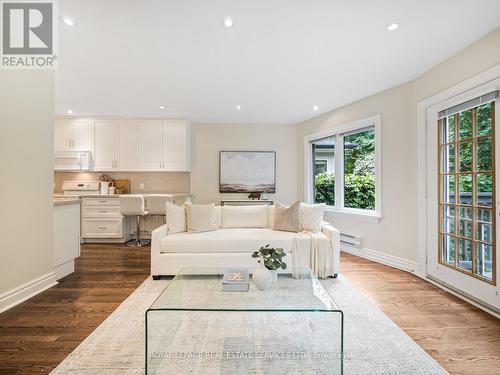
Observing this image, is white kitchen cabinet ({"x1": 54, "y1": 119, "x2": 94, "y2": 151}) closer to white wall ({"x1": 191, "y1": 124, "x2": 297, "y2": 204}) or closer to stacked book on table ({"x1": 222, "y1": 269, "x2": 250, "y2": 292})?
white wall ({"x1": 191, "y1": 124, "x2": 297, "y2": 204})

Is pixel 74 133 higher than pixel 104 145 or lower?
higher

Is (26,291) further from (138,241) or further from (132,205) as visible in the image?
(138,241)

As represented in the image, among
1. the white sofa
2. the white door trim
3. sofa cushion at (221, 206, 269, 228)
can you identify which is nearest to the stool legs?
the white sofa

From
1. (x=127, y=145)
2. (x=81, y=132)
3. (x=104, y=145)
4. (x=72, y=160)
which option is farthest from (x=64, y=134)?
(x=127, y=145)

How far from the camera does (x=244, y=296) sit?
1.73m

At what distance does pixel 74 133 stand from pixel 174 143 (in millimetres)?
2056

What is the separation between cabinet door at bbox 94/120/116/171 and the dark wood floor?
2.54 meters

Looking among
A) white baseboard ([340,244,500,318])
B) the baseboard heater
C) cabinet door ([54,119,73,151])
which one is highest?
cabinet door ([54,119,73,151])

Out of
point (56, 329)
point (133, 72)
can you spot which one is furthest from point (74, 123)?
point (56, 329)

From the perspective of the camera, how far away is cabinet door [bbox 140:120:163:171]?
525cm

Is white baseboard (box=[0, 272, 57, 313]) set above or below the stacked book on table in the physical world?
below

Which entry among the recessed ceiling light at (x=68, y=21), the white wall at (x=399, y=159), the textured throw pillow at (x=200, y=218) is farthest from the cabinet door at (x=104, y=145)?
the white wall at (x=399, y=159)

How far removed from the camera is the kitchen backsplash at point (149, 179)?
5.49 meters

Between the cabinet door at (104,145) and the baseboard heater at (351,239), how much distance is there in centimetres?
472
